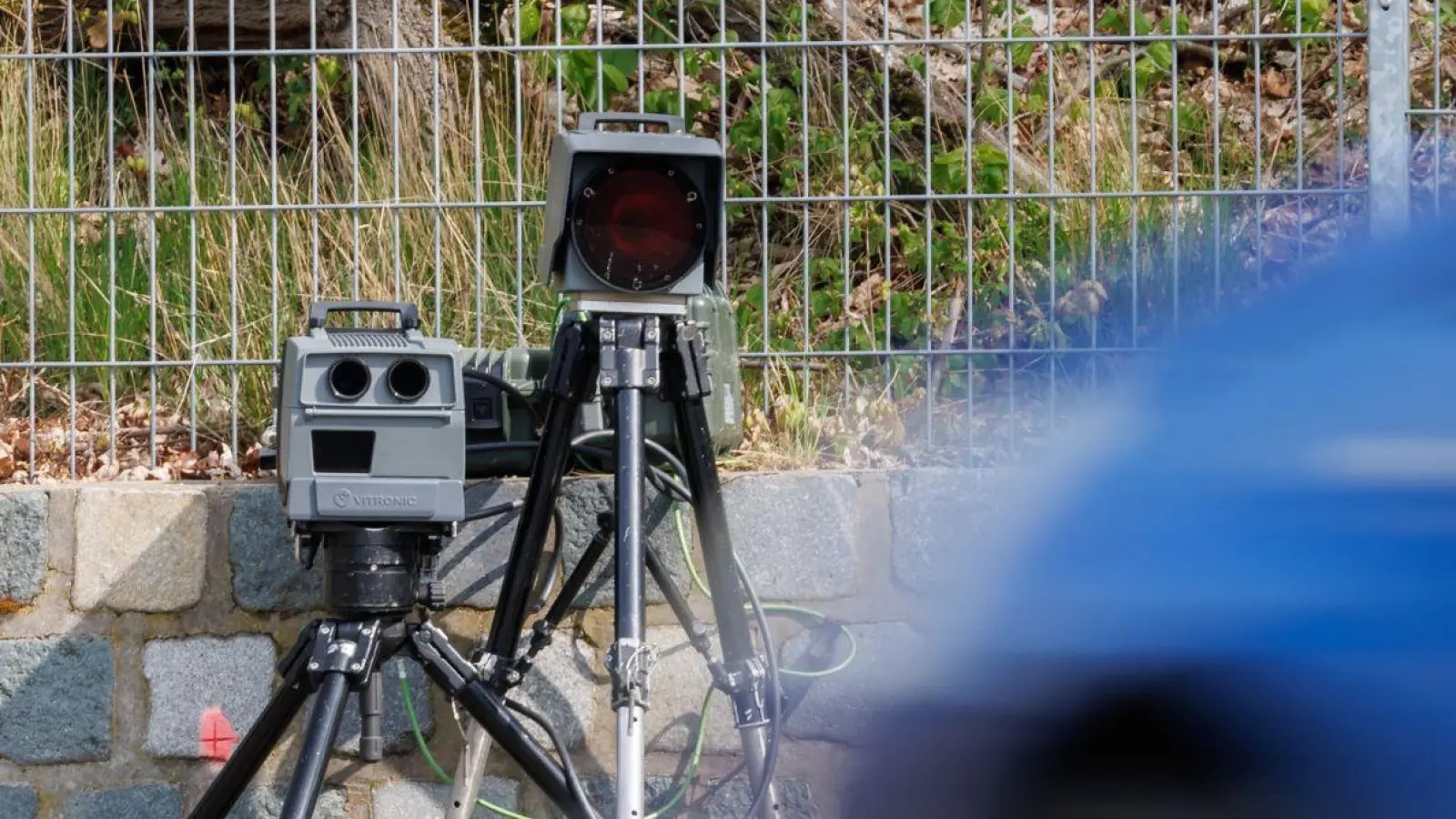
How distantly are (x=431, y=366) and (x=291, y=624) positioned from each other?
1.00 m

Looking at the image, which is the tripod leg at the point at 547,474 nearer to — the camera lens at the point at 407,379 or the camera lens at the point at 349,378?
the camera lens at the point at 407,379

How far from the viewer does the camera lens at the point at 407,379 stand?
3258 millimetres

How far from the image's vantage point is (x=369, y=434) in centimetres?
323

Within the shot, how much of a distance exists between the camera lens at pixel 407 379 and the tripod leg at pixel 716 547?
439mm

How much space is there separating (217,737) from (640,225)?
1.62 meters

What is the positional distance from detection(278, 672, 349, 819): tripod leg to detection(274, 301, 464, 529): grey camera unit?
0.33 m

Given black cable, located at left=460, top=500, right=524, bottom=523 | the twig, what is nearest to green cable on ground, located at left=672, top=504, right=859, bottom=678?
black cable, located at left=460, top=500, right=524, bottom=523

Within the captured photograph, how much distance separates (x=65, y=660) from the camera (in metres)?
4.00

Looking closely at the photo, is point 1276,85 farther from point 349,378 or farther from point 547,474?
point 349,378

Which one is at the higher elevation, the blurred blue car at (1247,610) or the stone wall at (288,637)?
the blurred blue car at (1247,610)

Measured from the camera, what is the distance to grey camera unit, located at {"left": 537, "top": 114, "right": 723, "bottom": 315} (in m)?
3.16

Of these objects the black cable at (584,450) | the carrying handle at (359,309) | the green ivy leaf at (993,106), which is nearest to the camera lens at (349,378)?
the carrying handle at (359,309)

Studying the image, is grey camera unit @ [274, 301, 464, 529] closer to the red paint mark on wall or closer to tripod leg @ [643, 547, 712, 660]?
tripod leg @ [643, 547, 712, 660]

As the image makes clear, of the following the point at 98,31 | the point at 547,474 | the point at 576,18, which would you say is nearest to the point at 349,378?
the point at 547,474
